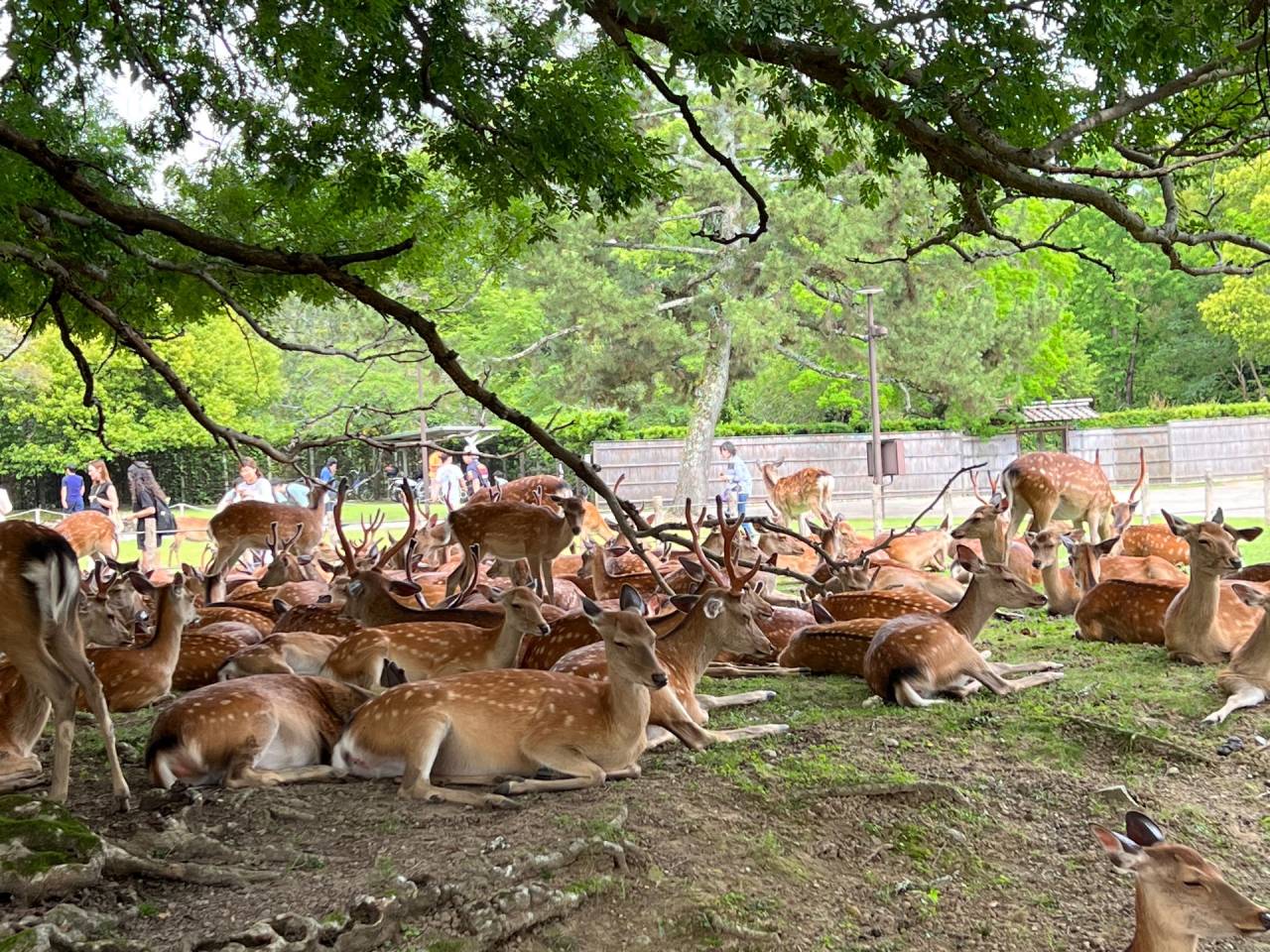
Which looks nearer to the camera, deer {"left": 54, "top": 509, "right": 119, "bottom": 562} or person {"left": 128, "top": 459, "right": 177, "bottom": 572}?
deer {"left": 54, "top": 509, "right": 119, "bottom": 562}

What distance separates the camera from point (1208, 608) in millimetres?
5969

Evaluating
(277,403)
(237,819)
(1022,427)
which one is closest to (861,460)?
(1022,427)

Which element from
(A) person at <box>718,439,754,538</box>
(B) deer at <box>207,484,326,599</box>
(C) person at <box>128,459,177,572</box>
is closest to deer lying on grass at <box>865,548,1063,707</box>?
→ (B) deer at <box>207,484,326,599</box>

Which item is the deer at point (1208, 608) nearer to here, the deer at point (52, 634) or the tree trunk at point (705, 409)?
the deer at point (52, 634)

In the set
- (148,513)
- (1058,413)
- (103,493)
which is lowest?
(148,513)

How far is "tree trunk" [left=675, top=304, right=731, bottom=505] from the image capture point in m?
21.2

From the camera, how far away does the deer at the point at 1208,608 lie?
5816 mm

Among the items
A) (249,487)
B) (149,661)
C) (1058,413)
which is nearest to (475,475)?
(249,487)

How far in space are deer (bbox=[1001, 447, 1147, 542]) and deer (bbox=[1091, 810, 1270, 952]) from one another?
6015 mm

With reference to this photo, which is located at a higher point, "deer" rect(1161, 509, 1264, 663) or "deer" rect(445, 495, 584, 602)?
"deer" rect(445, 495, 584, 602)

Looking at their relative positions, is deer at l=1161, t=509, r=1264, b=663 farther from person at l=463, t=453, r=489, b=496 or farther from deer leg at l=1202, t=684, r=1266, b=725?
person at l=463, t=453, r=489, b=496

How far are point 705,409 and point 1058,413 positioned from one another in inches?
441

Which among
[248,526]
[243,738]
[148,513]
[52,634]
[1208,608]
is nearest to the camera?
[52,634]

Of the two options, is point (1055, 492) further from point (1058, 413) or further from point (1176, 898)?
point (1058, 413)
